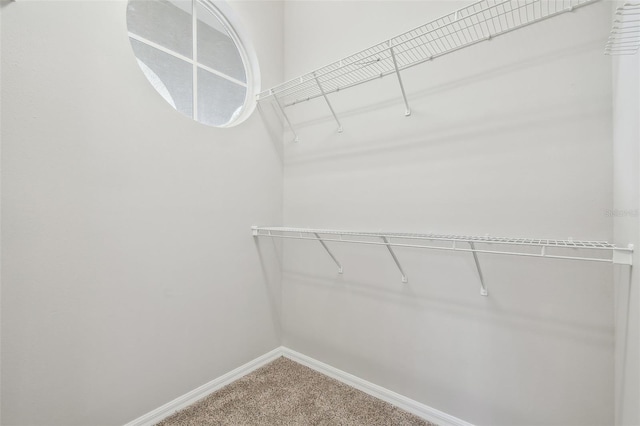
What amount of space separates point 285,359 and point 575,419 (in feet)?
5.17

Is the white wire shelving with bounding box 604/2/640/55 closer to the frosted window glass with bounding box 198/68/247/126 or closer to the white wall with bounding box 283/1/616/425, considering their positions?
the white wall with bounding box 283/1/616/425

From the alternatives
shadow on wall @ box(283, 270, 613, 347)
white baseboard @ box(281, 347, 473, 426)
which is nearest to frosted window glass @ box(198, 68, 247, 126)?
shadow on wall @ box(283, 270, 613, 347)

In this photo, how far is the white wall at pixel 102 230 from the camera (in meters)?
1.04

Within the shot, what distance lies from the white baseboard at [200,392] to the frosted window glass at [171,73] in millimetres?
1572

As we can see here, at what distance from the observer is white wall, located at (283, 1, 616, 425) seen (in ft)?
3.60

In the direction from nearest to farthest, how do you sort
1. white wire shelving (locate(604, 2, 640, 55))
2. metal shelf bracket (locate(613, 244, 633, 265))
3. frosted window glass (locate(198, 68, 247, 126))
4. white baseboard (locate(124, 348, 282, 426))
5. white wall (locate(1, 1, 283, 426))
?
1. white wire shelving (locate(604, 2, 640, 55))
2. metal shelf bracket (locate(613, 244, 633, 265))
3. white wall (locate(1, 1, 283, 426))
4. white baseboard (locate(124, 348, 282, 426))
5. frosted window glass (locate(198, 68, 247, 126))

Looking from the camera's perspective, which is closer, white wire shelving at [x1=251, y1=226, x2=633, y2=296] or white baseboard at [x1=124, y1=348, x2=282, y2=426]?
white wire shelving at [x1=251, y1=226, x2=633, y2=296]

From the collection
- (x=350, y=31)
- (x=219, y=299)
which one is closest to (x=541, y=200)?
(x=350, y=31)

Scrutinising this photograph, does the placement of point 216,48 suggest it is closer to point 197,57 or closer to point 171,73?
point 197,57

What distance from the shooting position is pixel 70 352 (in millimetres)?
1148

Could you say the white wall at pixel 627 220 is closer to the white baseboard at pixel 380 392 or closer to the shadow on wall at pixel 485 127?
the shadow on wall at pixel 485 127

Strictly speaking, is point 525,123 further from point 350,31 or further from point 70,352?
point 70,352

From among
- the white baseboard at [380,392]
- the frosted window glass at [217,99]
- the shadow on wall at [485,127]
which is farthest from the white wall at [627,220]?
the frosted window glass at [217,99]

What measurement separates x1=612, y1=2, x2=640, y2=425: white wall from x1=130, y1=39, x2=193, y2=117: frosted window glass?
1.83 metres
